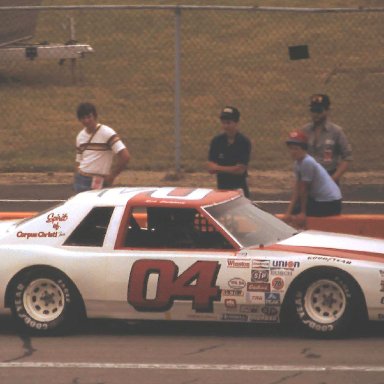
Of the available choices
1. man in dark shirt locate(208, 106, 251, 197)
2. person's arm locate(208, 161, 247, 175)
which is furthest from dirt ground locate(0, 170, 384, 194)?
person's arm locate(208, 161, 247, 175)

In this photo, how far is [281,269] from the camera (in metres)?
9.42

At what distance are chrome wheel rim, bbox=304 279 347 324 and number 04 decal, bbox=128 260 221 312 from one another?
68 cm

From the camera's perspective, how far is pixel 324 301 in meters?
9.41

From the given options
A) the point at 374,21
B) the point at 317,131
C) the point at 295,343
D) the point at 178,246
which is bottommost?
the point at 295,343

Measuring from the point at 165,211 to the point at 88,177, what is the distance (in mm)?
2673

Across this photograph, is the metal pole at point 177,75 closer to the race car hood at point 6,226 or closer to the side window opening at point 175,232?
the race car hood at point 6,226

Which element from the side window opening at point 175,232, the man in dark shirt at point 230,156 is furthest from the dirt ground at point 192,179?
the side window opening at point 175,232

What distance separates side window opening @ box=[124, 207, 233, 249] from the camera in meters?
9.70

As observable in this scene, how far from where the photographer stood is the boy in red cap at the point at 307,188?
37.2ft

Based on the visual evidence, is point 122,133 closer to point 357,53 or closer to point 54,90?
point 54,90

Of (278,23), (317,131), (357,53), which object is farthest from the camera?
(278,23)

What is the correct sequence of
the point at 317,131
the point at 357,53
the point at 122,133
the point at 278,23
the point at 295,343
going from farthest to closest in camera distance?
the point at 278,23 → the point at 357,53 → the point at 122,133 → the point at 317,131 → the point at 295,343

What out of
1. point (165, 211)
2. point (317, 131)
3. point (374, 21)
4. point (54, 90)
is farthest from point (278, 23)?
point (165, 211)

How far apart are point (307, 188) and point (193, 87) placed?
9928mm
